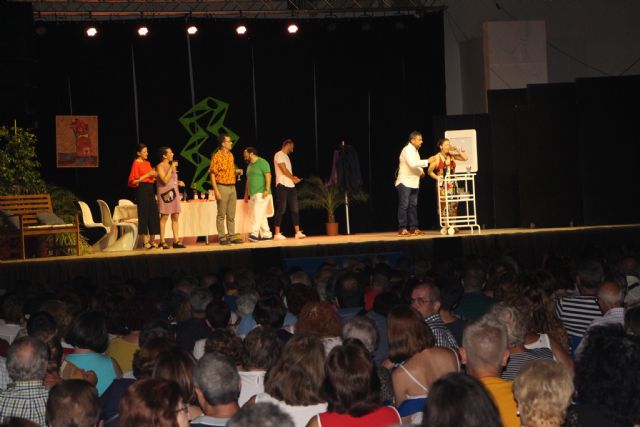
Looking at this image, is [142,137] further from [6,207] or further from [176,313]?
[176,313]

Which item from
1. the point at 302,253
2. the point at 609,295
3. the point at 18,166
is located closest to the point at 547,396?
the point at 609,295

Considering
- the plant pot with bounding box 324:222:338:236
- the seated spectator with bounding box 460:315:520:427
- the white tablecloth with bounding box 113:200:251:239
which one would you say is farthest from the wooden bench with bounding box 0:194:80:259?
the seated spectator with bounding box 460:315:520:427

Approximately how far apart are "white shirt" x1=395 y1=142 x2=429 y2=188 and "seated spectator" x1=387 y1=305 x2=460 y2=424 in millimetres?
8468

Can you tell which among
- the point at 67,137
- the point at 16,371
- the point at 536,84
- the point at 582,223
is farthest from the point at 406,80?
the point at 16,371

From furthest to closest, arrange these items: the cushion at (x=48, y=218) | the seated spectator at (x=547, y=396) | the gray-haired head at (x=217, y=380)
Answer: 1. the cushion at (x=48, y=218)
2. the gray-haired head at (x=217, y=380)
3. the seated spectator at (x=547, y=396)

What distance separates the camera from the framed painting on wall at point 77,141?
48.5 feet

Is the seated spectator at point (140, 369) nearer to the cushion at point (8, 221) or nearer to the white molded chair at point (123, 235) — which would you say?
the cushion at point (8, 221)

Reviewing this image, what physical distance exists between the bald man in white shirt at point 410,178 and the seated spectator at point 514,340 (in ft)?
27.3

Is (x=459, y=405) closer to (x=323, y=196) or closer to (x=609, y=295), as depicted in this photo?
(x=609, y=295)

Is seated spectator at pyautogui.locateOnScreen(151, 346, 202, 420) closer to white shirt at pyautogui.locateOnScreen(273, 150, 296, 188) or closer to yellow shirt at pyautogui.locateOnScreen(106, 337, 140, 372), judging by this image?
yellow shirt at pyautogui.locateOnScreen(106, 337, 140, 372)

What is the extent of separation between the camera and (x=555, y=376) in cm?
284

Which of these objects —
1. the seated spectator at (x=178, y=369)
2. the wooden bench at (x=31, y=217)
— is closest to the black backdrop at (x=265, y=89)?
Answer: the wooden bench at (x=31, y=217)

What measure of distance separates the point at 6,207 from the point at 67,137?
2747 millimetres

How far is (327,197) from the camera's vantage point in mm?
15602
